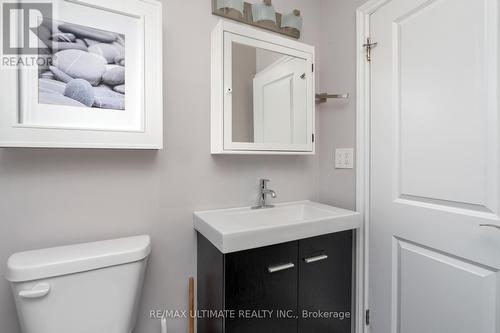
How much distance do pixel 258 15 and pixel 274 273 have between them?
1.39m

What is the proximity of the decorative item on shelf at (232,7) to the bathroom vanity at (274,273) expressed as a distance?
112cm

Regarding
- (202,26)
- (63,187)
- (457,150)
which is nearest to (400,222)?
(457,150)

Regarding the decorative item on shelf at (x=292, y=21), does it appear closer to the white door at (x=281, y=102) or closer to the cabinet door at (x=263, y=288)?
the white door at (x=281, y=102)

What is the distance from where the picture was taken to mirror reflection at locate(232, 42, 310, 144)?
1.28 meters

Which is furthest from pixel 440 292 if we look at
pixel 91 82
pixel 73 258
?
pixel 91 82

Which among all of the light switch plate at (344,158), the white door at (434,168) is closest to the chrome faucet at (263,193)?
the light switch plate at (344,158)

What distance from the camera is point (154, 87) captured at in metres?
1.05

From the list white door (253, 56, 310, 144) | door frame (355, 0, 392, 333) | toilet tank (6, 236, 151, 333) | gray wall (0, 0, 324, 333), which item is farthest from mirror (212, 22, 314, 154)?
toilet tank (6, 236, 151, 333)

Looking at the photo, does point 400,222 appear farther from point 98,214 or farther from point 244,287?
point 98,214

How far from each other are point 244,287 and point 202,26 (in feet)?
4.32

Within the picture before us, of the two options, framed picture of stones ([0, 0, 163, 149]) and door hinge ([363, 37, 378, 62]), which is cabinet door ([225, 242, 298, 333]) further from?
door hinge ([363, 37, 378, 62])

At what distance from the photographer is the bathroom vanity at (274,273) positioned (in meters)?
0.96

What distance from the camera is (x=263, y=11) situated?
1.36 meters

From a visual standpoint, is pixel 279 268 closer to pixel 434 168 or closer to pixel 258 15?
pixel 434 168
